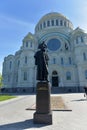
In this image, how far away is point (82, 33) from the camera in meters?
47.8

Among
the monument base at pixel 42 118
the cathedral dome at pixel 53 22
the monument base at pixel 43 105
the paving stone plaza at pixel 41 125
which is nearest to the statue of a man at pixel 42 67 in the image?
the monument base at pixel 43 105

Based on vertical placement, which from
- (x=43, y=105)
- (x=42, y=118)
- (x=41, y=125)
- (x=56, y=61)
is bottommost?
(x=41, y=125)

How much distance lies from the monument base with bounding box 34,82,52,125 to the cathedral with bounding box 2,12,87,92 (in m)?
33.7

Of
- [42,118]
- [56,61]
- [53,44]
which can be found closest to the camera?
[42,118]

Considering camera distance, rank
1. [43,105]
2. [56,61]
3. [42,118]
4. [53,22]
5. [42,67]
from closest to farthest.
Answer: [42,118] < [43,105] < [42,67] < [56,61] < [53,22]

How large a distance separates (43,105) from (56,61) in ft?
133

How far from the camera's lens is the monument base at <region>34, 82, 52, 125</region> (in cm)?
709

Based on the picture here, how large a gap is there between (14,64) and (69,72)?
802 inches

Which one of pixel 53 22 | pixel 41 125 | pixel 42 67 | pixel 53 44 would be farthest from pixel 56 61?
pixel 41 125

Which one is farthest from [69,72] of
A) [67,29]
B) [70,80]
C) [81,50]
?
[67,29]

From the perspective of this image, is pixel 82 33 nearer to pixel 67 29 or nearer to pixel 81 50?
pixel 81 50

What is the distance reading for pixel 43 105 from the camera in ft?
24.4

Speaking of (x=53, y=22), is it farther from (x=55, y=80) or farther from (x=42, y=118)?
(x=42, y=118)

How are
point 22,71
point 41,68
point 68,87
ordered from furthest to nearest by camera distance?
point 22,71
point 68,87
point 41,68
